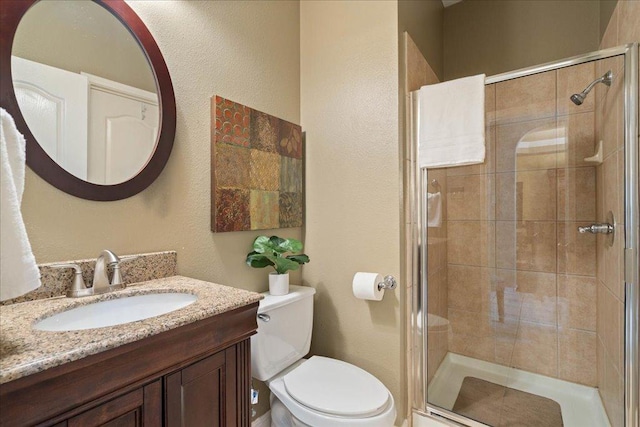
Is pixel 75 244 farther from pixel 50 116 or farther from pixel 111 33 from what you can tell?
pixel 111 33

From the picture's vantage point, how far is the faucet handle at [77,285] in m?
0.96

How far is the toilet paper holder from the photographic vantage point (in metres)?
1.62

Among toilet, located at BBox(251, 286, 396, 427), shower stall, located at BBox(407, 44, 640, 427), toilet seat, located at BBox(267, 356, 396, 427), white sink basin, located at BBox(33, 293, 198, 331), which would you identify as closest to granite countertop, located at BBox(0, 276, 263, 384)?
white sink basin, located at BBox(33, 293, 198, 331)

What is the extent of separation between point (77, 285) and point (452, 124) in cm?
170

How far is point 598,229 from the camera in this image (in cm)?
163

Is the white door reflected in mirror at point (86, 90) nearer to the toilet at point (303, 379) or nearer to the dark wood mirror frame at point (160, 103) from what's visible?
the dark wood mirror frame at point (160, 103)

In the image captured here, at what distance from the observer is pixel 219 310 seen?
34.4 inches

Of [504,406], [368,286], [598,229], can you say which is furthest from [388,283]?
[598,229]

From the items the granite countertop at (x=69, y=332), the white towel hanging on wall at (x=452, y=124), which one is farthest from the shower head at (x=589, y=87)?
the granite countertop at (x=69, y=332)

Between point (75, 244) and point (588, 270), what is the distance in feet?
8.35

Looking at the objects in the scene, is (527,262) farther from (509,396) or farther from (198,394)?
(198,394)

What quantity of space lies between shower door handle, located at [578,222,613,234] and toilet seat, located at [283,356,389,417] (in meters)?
1.33

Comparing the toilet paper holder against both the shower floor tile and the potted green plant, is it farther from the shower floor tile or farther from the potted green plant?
the shower floor tile

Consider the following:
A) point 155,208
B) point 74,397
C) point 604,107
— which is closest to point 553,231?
point 604,107
